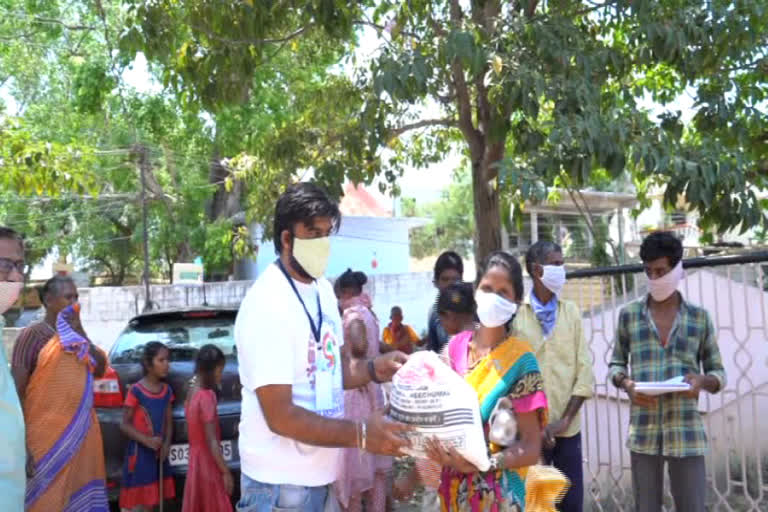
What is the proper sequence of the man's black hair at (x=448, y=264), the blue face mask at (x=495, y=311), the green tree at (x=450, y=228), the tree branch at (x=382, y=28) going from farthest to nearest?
the green tree at (x=450, y=228) < the tree branch at (x=382, y=28) < the man's black hair at (x=448, y=264) < the blue face mask at (x=495, y=311)

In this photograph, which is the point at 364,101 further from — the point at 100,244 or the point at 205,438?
the point at 100,244

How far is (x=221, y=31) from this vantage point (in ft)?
20.5

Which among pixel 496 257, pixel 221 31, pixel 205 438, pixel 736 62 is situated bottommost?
pixel 205 438

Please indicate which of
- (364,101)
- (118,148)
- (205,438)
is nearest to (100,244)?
(118,148)

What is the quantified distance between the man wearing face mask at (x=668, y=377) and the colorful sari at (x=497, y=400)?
44.1 inches

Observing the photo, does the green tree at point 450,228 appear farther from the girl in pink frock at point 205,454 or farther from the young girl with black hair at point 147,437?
the girl in pink frock at point 205,454

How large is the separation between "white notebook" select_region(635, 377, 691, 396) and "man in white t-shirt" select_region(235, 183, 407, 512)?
1.34 metres

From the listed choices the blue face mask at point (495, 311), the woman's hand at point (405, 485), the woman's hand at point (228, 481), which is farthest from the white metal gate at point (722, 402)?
the woman's hand at point (228, 481)

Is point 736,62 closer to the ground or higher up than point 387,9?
closer to the ground

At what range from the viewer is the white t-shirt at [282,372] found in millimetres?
2279

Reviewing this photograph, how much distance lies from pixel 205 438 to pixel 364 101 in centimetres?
387

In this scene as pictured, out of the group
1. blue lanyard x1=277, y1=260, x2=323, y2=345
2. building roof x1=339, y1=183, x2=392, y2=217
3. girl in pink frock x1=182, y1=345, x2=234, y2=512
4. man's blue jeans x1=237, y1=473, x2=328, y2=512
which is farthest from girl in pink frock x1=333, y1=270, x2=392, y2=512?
building roof x1=339, y1=183, x2=392, y2=217

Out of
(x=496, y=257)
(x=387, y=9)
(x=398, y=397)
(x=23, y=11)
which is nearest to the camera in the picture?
(x=398, y=397)

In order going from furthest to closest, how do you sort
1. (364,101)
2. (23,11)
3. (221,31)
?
(23,11) < (364,101) < (221,31)
